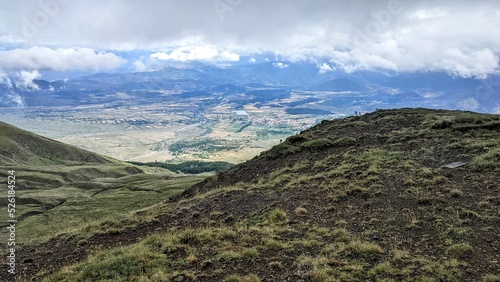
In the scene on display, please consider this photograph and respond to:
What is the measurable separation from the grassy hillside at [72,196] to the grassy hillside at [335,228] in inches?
252

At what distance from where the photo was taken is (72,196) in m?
91.8

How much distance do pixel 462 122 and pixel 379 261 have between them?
97.7 feet

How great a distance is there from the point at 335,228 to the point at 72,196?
303 ft

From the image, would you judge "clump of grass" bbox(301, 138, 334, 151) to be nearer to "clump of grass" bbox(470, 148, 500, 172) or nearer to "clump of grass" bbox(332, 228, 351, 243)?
"clump of grass" bbox(470, 148, 500, 172)

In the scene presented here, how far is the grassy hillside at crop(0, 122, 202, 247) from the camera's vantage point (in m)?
45.7

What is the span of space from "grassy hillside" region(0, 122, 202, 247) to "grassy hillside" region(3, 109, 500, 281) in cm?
641

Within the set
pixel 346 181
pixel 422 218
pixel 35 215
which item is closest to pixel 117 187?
pixel 35 215

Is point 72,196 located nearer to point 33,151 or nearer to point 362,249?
point 362,249

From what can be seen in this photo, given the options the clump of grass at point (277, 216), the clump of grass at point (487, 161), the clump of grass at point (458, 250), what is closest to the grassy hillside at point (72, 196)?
the clump of grass at point (277, 216)

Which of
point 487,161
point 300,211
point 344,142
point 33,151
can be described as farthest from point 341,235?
point 33,151

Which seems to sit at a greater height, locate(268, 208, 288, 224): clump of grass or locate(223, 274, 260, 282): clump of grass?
locate(268, 208, 288, 224): clump of grass

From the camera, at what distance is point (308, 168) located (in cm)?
3189

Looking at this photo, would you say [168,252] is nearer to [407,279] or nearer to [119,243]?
[119,243]

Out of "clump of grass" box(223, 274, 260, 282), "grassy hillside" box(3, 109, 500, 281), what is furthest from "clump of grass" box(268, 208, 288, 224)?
"clump of grass" box(223, 274, 260, 282)
